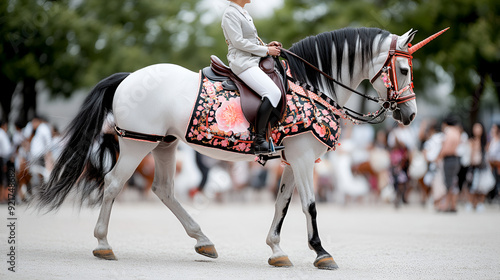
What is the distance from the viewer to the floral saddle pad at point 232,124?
23.6ft

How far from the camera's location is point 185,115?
725 centimetres

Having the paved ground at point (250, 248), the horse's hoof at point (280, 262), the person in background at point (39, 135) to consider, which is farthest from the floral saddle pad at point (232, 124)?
the person in background at point (39, 135)

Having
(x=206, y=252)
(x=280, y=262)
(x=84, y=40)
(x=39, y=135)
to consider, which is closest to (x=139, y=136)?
(x=206, y=252)

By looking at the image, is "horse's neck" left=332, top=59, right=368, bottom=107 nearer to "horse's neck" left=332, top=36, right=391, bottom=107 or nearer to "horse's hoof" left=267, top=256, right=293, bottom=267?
"horse's neck" left=332, top=36, right=391, bottom=107

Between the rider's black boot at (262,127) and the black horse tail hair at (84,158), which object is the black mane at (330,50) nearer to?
the rider's black boot at (262,127)

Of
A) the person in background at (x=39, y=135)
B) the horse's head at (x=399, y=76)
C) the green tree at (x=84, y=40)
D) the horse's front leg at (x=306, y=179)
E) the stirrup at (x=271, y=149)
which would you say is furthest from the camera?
the green tree at (x=84, y=40)

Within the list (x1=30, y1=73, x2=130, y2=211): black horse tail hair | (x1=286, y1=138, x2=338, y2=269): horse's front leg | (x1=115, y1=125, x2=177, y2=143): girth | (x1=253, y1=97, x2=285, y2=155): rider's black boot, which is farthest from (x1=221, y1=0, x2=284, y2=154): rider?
(x1=30, y1=73, x2=130, y2=211): black horse tail hair

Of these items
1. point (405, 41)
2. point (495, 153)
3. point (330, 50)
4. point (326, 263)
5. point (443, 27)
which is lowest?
point (326, 263)

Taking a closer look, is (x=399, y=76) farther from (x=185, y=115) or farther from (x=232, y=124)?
(x=185, y=115)

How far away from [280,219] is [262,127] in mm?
1195

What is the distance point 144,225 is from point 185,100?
18.0 ft

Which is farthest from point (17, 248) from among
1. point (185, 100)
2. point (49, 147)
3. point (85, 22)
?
point (85, 22)

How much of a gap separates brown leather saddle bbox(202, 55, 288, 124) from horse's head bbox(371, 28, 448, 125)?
1.18 m

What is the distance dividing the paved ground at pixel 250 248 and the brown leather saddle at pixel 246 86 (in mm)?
1754
